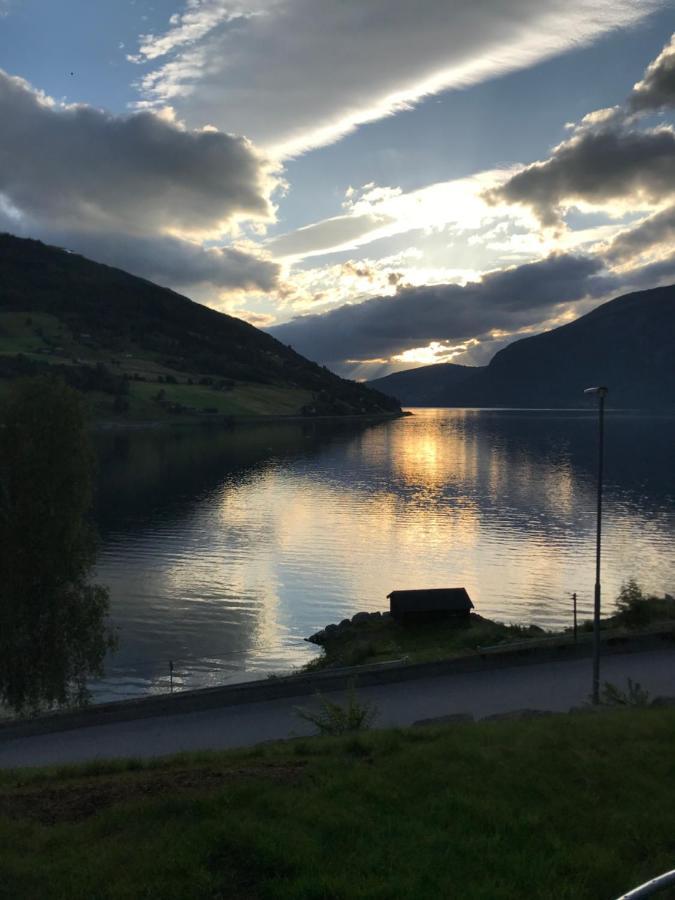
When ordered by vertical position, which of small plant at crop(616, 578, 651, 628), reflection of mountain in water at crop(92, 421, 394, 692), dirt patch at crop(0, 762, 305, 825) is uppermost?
dirt patch at crop(0, 762, 305, 825)

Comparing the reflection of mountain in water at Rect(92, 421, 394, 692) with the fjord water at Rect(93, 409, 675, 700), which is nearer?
the reflection of mountain in water at Rect(92, 421, 394, 692)

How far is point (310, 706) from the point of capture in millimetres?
27438

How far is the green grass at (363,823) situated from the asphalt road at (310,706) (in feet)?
25.0

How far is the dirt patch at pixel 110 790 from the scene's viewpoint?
13.0m

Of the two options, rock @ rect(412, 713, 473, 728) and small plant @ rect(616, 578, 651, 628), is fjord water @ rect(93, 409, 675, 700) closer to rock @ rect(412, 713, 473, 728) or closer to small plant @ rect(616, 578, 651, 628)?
A: small plant @ rect(616, 578, 651, 628)

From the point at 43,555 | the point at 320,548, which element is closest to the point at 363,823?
the point at 43,555

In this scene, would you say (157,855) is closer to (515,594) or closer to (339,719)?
(339,719)

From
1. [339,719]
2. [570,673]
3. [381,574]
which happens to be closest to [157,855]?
[339,719]

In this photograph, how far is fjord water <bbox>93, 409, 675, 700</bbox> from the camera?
49.9 m

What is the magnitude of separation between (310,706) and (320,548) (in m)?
51.4

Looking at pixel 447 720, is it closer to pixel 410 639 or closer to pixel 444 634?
pixel 410 639

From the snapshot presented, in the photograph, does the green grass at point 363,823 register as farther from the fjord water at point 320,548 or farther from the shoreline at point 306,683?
the fjord water at point 320,548

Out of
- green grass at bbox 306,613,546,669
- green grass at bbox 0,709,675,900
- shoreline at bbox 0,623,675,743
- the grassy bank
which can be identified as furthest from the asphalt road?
green grass at bbox 0,709,675,900

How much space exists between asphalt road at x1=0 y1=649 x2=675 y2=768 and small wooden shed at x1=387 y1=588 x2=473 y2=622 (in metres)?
14.6
